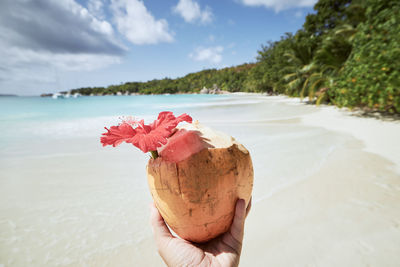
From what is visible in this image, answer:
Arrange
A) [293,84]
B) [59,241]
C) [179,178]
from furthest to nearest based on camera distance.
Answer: [293,84], [59,241], [179,178]

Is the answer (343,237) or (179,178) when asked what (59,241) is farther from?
(343,237)

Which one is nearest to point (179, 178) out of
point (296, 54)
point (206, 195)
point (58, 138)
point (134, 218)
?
point (206, 195)

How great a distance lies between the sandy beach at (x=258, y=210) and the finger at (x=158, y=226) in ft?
2.57

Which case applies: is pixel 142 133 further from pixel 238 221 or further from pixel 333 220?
pixel 333 220

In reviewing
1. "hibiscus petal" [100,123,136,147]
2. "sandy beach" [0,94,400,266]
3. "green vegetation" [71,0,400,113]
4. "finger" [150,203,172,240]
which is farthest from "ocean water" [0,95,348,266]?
"green vegetation" [71,0,400,113]

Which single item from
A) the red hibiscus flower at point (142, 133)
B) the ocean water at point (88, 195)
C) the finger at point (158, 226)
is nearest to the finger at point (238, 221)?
the finger at point (158, 226)

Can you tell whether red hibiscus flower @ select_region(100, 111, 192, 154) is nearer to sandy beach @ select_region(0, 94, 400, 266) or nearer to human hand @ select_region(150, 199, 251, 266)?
human hand @ select_region(150, 199, 251, 266)

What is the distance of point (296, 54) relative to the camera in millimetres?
17578

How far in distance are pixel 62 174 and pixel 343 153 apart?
18.4 feet

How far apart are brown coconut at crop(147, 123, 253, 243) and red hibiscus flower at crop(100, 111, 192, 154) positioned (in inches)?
8.0

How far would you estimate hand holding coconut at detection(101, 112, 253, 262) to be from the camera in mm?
1000

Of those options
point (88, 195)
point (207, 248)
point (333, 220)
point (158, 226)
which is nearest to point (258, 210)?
point (333, 220)

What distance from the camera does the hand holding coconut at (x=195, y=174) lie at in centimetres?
100

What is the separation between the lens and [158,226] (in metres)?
1.27
